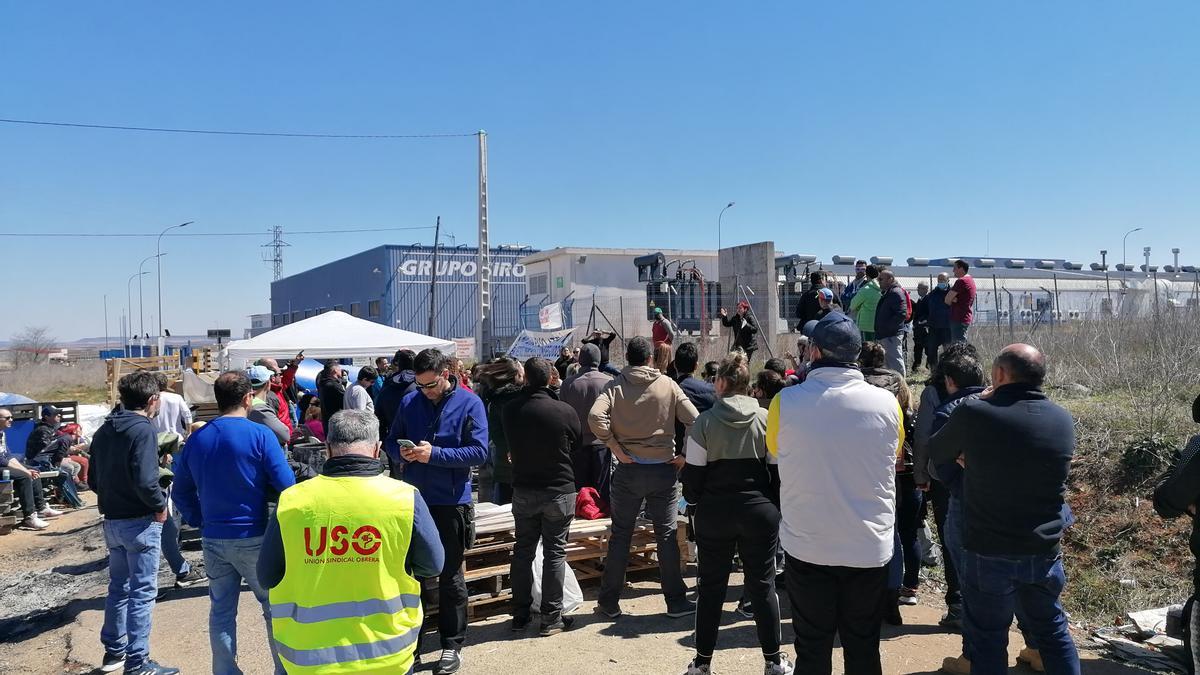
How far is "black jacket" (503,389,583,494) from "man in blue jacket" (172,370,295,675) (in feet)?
5.03

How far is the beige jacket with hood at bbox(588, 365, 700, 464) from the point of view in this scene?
5680 millimetres

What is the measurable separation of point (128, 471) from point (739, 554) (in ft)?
12.8

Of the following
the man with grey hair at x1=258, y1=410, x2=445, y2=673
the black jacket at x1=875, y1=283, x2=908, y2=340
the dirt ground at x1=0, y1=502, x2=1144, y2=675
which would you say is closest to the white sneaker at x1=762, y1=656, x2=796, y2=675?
the dirt ground at x1=0, y1=502, x2=1144, y2=675

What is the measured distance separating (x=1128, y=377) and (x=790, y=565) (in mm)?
7926

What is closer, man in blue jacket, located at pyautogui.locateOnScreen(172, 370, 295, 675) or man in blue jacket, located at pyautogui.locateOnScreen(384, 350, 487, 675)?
man in blue jacket, located at pyautogui.locateOnScreen(172, 370, 295, 675)

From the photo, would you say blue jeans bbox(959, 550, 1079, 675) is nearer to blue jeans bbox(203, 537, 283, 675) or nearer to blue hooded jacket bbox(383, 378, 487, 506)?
blue hooded jacket bbox(383, 378, 487, 506)

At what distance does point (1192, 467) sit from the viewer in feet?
12.5

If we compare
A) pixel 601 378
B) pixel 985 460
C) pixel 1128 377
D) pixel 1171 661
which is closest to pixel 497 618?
pixel 601 378

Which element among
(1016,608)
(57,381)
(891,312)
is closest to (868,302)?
(891,312)

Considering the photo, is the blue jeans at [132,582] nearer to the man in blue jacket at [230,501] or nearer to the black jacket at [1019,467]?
the man in blue jacket at [230,501]

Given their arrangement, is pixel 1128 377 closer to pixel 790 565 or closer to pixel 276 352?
pixel 790 565

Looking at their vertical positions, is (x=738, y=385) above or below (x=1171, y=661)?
above

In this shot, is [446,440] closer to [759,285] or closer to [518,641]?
[518,641]

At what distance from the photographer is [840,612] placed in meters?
3.73
